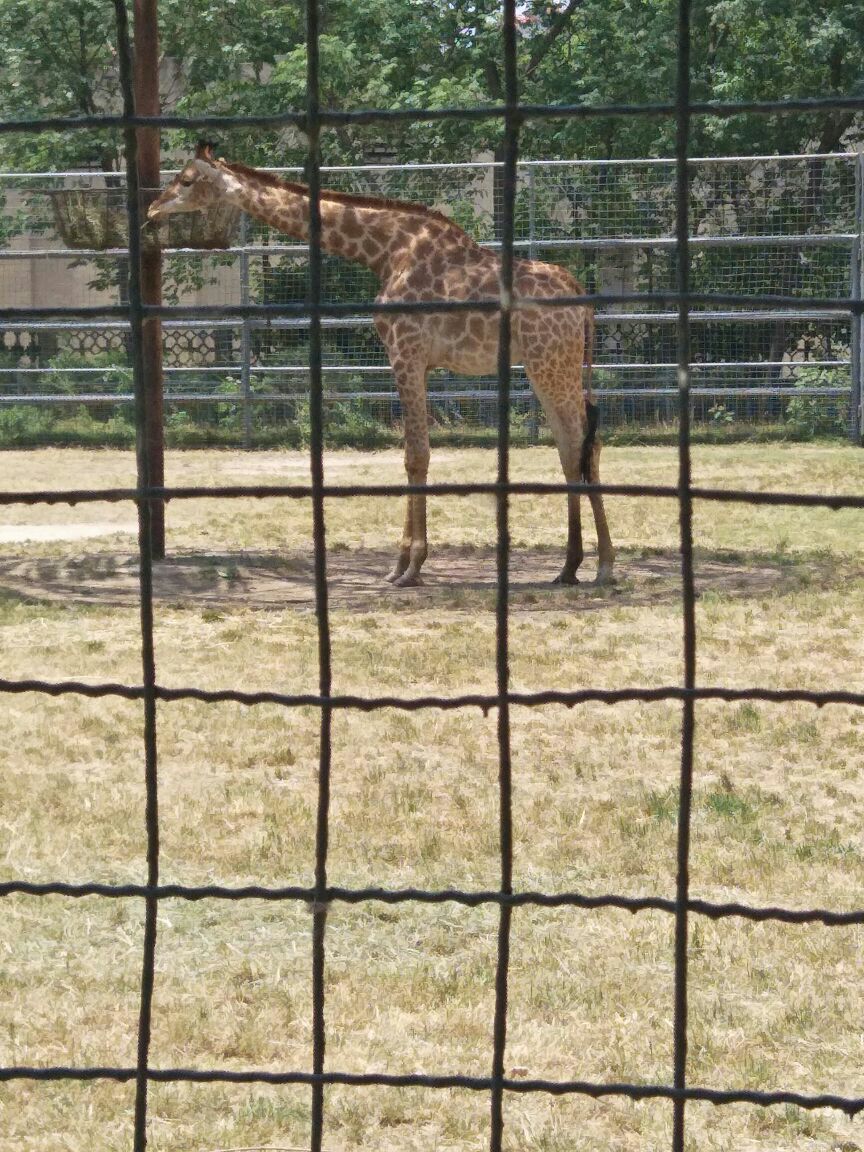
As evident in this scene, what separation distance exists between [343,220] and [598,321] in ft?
23.9

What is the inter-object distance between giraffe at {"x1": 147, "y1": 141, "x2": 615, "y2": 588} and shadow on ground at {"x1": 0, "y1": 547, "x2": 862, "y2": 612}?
0.25m

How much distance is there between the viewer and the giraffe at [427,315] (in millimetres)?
8633

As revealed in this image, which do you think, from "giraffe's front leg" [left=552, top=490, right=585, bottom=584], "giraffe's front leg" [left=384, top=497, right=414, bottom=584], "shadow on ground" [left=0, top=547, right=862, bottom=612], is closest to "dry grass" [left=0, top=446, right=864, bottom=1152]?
"shadow on ground" [left=0, top=547, right=862, bottom=612]

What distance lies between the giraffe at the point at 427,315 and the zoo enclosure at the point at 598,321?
5.58 metres

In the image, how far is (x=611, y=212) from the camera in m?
15.9

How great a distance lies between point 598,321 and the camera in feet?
52.5

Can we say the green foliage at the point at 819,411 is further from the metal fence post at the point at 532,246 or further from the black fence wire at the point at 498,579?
the black fence wire at the point at 498,579

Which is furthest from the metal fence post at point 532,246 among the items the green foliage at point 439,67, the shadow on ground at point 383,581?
the shadow on ground at point 383,581

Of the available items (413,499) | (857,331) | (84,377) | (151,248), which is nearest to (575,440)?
(413,499)

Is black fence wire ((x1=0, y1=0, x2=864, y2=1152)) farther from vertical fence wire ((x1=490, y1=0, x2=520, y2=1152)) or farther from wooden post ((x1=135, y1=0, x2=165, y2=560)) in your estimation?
wooden post ((x1=135, y1=0, x2=165, y2=560))

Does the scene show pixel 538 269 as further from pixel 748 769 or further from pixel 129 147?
pixel 129 147

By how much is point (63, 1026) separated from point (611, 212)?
13355 millimetres

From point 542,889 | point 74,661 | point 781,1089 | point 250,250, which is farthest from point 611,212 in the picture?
point 781,1089

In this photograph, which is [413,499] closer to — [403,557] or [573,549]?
[403,557]
